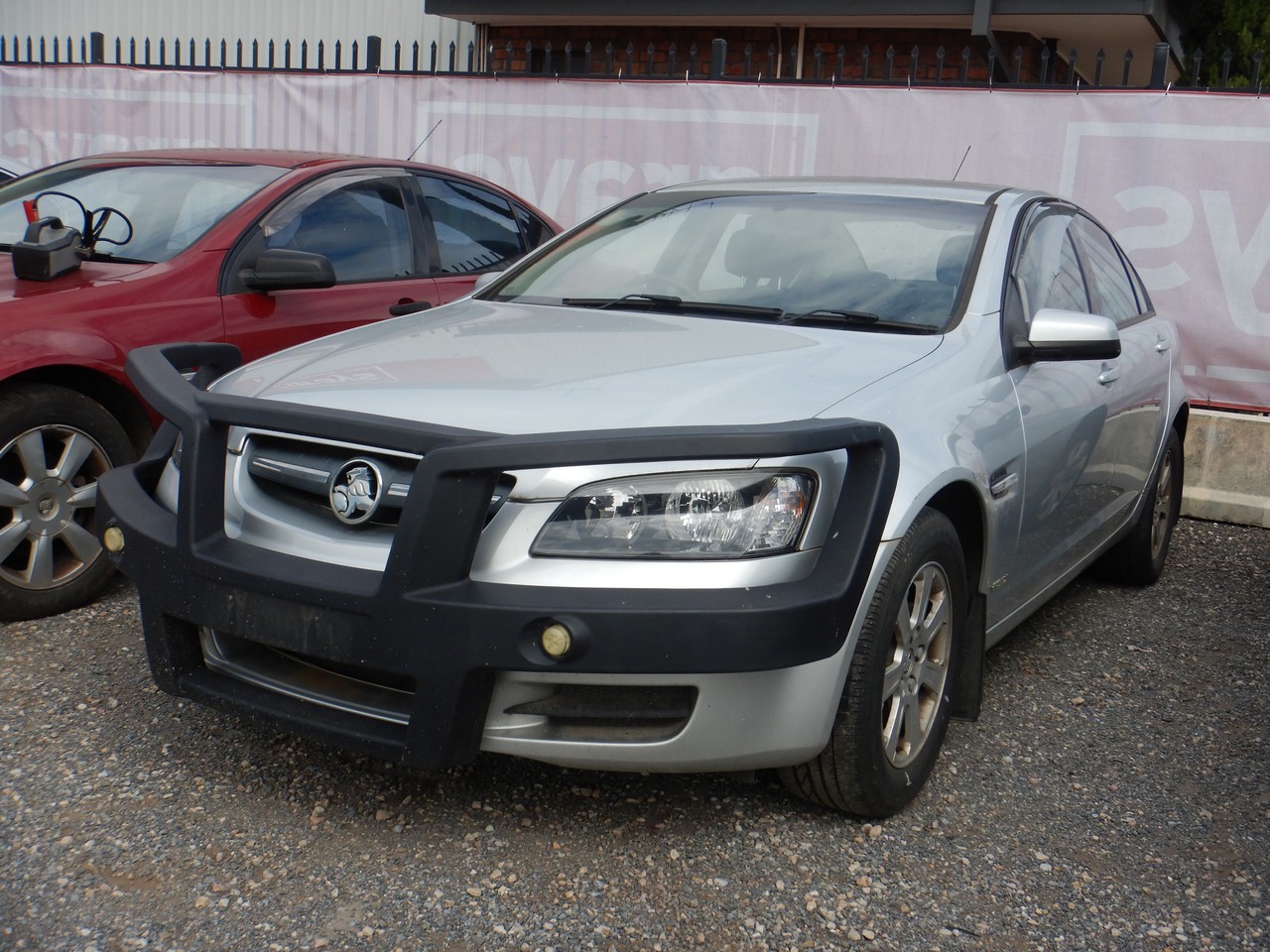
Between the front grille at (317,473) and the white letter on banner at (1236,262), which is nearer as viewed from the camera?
the front grille at (317,473)

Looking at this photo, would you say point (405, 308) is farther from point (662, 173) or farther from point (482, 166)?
point (482, 166)

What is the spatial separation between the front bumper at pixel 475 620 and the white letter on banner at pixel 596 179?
5409 mm

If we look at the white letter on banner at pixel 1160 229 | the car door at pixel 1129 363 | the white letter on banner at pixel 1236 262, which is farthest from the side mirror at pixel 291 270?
the white letter on banner at pixel 1236 262

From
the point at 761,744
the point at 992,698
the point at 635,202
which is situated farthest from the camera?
the point at 635,202

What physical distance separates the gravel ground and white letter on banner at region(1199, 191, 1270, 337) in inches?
138

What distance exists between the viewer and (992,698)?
13.6 feet

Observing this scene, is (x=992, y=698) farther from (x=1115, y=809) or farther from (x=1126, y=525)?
(x=1126, y=525)

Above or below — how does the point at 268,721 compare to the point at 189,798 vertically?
above

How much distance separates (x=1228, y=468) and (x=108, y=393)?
530cm

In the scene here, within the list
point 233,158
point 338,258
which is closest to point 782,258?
point 338,258

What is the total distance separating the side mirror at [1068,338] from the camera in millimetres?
3619

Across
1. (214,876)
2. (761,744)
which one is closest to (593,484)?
(761,744)

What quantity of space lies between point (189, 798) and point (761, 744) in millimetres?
1374

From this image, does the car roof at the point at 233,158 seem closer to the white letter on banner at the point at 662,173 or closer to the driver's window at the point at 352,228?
the driver's window at the point at 352,228
